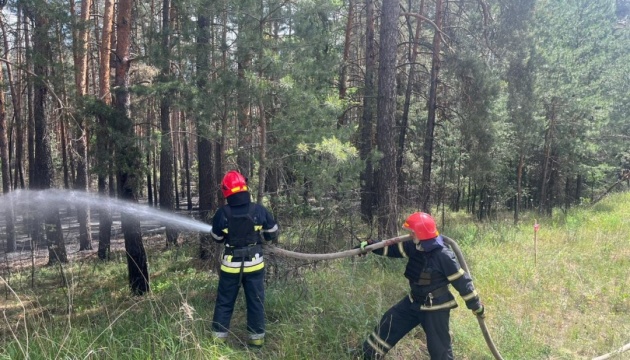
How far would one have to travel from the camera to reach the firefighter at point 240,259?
15.2ft

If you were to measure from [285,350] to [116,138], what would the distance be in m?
5.13

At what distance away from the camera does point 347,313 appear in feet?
16.7

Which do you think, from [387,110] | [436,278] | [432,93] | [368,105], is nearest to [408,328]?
[436,278]

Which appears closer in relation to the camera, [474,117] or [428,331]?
[428,331]

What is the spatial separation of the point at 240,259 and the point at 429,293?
192cm

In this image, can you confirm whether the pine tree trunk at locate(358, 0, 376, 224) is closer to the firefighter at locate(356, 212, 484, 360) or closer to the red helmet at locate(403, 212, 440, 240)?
the firefighter at locate(356, 212, 484, 360)

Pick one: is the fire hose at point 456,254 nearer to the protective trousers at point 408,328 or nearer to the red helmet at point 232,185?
the protective trousers at point 408,328

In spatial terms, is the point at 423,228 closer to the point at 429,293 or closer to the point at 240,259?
the point at 429,293

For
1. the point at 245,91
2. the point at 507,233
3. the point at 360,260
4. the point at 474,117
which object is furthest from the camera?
the point at 474,117

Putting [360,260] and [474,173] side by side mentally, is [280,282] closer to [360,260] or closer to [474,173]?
[360,260]

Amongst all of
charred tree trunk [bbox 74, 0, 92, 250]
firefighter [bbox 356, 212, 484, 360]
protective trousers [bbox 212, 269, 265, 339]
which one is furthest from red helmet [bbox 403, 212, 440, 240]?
charred tree trunk [bbox 74, 0, 92, 250]

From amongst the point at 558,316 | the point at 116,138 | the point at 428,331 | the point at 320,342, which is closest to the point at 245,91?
the point at 116,138

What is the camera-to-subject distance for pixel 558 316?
623cm

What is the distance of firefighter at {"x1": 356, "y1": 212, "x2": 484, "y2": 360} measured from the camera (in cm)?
415
